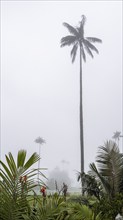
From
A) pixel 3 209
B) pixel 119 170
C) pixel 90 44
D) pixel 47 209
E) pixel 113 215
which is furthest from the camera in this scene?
pixel 90 44

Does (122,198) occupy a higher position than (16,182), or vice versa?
(16,182)

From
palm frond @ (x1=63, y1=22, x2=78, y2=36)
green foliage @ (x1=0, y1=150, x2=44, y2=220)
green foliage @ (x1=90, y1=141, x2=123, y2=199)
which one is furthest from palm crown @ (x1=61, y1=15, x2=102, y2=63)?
green foliage @ (x1=0, y1=150, x2=44, y2=220)

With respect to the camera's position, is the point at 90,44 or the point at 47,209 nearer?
the point at 47,209

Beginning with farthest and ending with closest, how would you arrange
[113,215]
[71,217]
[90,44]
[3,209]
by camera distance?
1. [90,44]
2. [113,215]
3. [71,217]
4. [3,209]

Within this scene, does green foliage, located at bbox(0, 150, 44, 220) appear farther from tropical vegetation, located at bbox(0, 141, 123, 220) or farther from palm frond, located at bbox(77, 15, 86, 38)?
palm frond, located at bbox(77, 15, 86, 38)

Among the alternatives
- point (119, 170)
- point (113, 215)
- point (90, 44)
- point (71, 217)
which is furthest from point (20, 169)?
point (90, 44)

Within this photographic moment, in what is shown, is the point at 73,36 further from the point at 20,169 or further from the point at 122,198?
the point at 20,169

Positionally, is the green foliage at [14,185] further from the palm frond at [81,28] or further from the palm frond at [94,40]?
the palm frond at [81,28]

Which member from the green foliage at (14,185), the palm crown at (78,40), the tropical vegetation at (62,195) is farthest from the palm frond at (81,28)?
the green foliage at (14,185)

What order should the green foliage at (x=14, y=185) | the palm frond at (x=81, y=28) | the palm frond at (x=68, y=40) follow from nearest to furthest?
the green foliage at (x=14, y=185), the palm frond at (x=68, y=40), the palm frond at (x=81, y=28)

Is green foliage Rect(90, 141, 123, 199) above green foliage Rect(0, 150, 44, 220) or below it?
below

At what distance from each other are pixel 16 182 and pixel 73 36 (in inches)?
1231

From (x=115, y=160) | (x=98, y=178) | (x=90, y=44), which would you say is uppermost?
(x=90, y=44)

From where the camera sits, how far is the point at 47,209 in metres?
3.65
